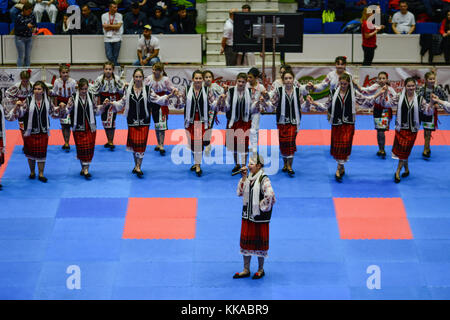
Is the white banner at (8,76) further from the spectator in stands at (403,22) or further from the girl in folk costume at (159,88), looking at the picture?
the spectator in stands at (403,22)

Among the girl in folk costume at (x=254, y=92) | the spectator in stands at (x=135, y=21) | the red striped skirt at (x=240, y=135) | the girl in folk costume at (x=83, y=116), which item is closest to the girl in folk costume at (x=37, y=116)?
the girl in folk costume at (x=83, y=116)

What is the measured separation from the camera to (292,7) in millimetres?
24469

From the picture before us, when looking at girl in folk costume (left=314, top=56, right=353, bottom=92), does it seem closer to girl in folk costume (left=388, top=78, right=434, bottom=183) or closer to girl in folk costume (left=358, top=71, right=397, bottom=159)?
girl in folk costume (left=358, top=71, right=397, bottom=159)

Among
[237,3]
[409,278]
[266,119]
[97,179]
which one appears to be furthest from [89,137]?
[237,3]

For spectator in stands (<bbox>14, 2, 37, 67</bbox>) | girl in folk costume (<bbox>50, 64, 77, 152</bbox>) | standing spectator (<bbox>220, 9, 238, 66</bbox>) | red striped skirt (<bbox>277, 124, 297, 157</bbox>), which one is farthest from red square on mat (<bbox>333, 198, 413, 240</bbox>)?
spectator in stands (<bbox>14, 2, 37, 67</bbox>)

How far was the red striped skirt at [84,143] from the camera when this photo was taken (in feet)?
52.3

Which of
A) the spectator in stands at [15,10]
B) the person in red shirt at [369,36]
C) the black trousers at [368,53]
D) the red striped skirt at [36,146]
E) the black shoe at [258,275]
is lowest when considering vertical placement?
the black shoe at [258,275]

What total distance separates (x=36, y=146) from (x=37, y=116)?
1.92 ft

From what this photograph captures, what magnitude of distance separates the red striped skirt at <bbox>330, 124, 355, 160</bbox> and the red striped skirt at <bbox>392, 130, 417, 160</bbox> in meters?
0.86

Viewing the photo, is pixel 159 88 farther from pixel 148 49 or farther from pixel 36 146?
pixel 148 49

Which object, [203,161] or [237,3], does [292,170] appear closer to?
[203,161]

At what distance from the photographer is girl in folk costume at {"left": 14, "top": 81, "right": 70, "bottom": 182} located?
51.5 feet

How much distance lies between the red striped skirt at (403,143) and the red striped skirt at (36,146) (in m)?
6.58

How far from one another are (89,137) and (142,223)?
7.77 ft
